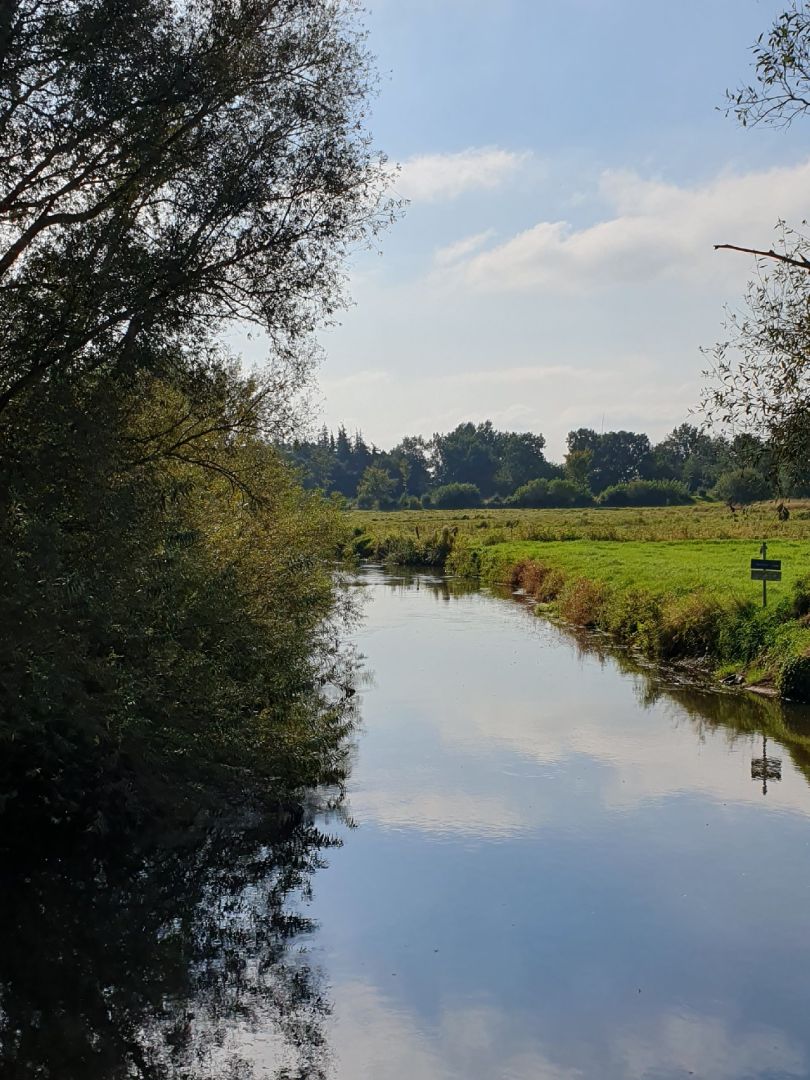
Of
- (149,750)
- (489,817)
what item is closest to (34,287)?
(149,750)

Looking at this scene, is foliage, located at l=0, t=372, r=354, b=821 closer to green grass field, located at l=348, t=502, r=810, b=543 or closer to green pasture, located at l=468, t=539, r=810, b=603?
green pasture, located at l=468, t=539, r=810, b=603

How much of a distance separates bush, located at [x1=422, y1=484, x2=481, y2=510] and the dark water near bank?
10798 centimetres

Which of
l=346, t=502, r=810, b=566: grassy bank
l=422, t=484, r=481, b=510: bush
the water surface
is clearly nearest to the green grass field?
l=346, t=502, r=810, b=566: grassy bank

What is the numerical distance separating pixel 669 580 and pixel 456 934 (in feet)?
63.0

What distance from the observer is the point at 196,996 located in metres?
8.54

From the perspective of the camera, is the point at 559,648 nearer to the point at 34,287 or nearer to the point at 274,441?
the point at 274,441

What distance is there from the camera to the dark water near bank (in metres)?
7.80

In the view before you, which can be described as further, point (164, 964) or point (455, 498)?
point (455, 498)

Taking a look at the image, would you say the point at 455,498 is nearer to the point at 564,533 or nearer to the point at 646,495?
the point at 646,495

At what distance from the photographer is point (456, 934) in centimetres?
991

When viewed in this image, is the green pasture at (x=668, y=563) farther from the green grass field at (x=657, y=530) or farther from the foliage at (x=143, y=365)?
the foliage at (x=143, y=365)

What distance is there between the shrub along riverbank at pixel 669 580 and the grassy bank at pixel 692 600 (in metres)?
0.03

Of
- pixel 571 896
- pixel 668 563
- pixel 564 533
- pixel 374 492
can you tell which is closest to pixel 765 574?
pixel 668 563

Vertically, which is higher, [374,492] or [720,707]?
[374,492]
